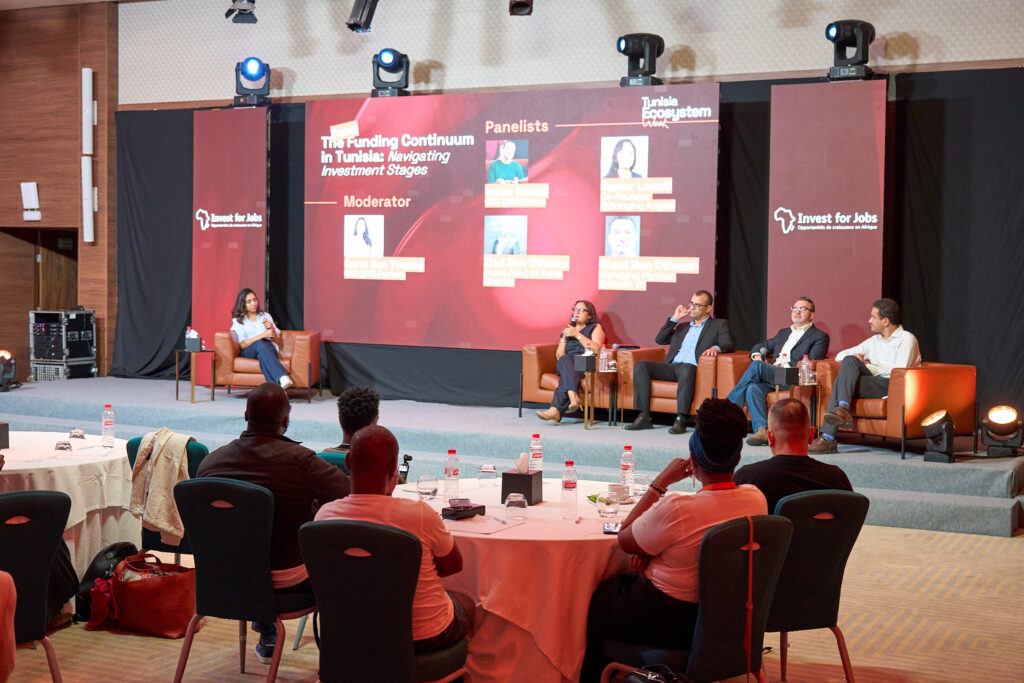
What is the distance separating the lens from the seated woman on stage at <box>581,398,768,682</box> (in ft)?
10.5

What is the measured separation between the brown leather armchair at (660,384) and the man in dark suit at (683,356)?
49 mm

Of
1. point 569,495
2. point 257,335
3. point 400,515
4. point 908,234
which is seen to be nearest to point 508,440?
point 257,335

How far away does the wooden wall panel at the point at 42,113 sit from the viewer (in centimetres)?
1183

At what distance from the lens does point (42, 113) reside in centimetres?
1194

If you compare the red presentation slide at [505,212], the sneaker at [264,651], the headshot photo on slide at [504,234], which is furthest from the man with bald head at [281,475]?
the headshot photo on slide at [504,234]

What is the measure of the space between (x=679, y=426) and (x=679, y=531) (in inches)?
202

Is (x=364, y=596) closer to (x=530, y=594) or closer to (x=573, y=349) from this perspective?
(x=530, y=594)

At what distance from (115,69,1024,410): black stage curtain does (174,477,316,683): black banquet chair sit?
614 cm

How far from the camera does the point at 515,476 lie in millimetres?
4016

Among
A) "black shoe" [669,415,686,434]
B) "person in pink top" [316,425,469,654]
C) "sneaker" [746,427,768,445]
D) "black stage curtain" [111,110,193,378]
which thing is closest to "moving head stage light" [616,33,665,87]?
"black shoe" [669,415,686,434]

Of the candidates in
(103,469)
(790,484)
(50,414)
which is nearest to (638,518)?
(790,484)

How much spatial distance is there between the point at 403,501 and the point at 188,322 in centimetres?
894

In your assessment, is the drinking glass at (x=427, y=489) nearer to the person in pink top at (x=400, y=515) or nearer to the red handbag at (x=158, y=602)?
the person in pink top at (x=400, y=515)

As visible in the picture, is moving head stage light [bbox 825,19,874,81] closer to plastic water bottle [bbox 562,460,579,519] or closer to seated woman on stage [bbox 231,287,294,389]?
seated woman on stage [bbox 231,287,294,389]
